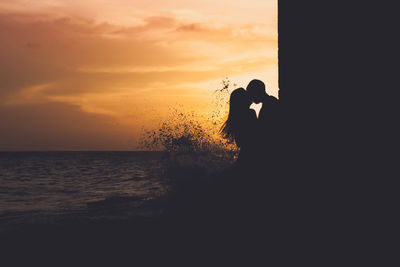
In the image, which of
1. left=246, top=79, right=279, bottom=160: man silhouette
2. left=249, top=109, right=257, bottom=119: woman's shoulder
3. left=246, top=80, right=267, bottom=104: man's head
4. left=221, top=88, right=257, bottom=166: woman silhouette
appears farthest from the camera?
left=249, top=109, right=257, bottom=119: woman's shoulder

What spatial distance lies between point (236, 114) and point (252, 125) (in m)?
0.30

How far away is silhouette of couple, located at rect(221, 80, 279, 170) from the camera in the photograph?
16.6 ft

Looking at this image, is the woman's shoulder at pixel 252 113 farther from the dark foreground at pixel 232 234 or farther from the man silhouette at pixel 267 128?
the dark foreground at pixel 232 234

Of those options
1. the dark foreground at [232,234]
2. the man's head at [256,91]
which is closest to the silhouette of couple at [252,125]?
the man's head at [256,91]

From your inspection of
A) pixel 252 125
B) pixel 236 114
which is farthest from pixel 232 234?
pixel 236 114

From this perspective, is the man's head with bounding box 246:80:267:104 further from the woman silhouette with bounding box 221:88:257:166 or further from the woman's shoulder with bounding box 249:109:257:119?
the woman's shoulder with bounding box 249:109:257:119

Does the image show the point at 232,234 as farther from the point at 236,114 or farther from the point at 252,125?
the point at 236,114

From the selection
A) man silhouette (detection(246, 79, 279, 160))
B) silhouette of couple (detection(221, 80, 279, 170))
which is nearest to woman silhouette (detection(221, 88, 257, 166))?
silhouette of couple (detection(221, 80, 279, 170))

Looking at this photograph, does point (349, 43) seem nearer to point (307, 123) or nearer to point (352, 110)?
point (352, 110)

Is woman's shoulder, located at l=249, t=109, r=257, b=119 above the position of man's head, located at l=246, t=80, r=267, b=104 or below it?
below

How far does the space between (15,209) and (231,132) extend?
26.4 ft

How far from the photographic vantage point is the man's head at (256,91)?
18.2 feet

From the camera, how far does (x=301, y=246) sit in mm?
4125

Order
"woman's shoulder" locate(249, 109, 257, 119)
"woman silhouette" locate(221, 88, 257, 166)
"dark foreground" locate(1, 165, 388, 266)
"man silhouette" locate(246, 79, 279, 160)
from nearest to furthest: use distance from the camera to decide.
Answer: "dark foreground" locate(1, 165, 388, 266) → "man silhouette" locate(246, 79, 279, 160) → "woman silhouette" locate(221, 88, 257, 166) → "woman's shoulder" locate(249, 109, 257, 119)
